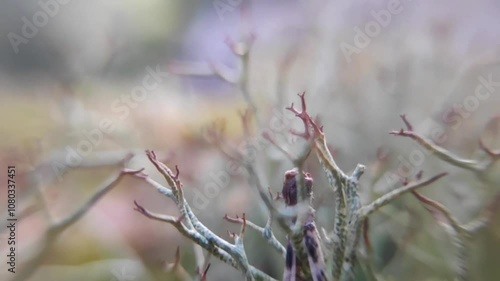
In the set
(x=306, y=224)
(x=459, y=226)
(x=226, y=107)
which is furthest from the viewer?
(x=226, y=107)

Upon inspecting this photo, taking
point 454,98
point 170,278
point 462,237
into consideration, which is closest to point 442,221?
point 462,237

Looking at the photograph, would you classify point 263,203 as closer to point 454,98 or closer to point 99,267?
point 99,267

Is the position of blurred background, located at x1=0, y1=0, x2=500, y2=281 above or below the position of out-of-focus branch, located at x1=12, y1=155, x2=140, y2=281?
above
